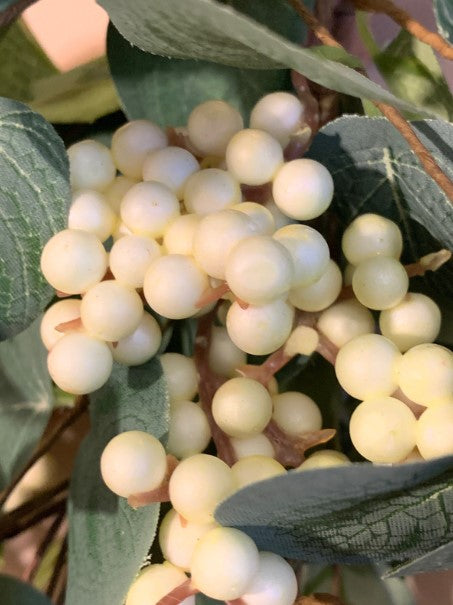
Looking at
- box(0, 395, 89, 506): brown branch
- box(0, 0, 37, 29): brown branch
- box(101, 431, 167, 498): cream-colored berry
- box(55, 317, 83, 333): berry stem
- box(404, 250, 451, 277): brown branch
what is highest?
box(0, 0, 37, 29): brown branch

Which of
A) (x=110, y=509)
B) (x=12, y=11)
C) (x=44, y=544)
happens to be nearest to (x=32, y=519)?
(x=44, y=544)

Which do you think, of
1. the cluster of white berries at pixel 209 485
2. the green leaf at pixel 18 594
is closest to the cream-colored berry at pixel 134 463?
the cluster of white berries at pixel 209 485

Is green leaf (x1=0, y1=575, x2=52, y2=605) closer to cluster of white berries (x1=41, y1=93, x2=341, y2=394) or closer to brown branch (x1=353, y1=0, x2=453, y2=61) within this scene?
cluster of white berries (x1=41, y1=93, x2=341, y2=394)

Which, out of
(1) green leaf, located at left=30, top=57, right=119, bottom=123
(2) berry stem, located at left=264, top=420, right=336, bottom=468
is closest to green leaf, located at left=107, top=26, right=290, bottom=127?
(1) green leaf, located at left=30, top=57, right=119, bottom=123

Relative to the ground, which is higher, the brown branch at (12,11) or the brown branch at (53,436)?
the brown branch at (12,11)

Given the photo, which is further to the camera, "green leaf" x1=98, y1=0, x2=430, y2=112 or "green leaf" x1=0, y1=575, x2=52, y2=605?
"green leaf" x1=0, y1=575, x2=52, y2=605

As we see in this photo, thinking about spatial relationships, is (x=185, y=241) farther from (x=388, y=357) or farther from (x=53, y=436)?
(x=53, y=436)

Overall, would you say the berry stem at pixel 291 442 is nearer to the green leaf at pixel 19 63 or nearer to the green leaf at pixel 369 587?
the green leaf at pixel 369 587

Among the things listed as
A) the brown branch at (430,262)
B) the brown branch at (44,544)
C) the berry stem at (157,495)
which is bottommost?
the brown branch at (44,544)
